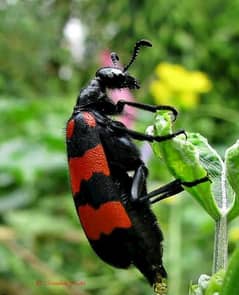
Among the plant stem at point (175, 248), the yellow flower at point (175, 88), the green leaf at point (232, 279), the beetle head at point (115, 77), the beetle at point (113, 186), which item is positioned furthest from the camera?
the yellow flower at point (175, 88)

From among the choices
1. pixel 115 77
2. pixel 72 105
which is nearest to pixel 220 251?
pixel 115 77

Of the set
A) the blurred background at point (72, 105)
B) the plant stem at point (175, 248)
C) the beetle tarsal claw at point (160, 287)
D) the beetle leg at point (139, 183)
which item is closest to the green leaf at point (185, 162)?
the beetle tarsal claw at point (160, 287)

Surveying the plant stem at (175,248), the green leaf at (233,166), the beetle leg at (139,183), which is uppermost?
the plant stem at (175,248)

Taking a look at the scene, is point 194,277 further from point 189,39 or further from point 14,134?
point 189,39

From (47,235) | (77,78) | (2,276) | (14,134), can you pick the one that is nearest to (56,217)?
(47,235)

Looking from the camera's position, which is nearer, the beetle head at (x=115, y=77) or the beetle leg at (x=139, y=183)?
the beetle leg at (x=139, y=183)

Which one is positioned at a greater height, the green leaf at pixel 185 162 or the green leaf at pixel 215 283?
the green leaf at pixel 185 162

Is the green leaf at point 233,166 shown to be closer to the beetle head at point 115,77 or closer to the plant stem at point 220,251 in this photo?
the plant stem at point 220,251
